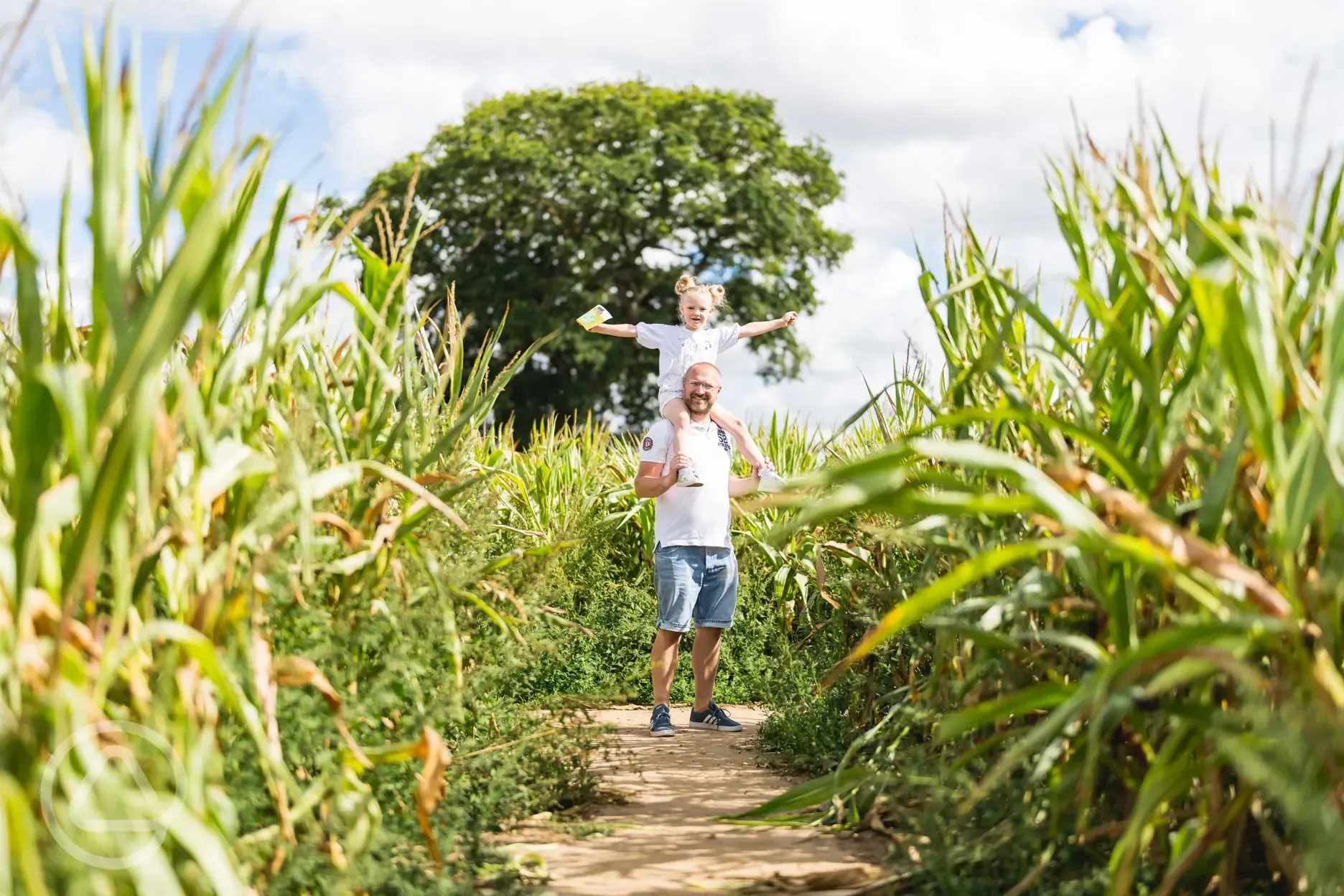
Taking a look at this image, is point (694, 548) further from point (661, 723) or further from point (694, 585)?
point (661, 723)

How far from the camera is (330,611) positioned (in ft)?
8.70

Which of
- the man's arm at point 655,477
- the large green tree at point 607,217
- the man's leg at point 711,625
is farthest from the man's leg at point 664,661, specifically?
the large green tree at point 607,217

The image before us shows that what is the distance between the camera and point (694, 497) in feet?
17.3

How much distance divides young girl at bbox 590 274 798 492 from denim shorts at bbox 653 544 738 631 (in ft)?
1.79

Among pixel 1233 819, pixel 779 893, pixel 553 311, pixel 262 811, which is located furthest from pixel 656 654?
pixel 553 311

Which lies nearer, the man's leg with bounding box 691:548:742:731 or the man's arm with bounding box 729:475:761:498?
the man's leg with bounding box 691:548:742:731

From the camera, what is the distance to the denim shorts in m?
5.19

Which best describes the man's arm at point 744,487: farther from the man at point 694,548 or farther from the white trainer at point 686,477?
the white trainer at point 686,477

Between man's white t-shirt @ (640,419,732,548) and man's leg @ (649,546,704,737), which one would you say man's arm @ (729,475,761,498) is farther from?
man's leg @ (649,546,704,737)

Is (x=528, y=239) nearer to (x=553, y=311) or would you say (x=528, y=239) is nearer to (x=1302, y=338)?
(x=553, y=311)

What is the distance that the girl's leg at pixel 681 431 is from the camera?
5.16m

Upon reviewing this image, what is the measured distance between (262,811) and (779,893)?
3.71 feet

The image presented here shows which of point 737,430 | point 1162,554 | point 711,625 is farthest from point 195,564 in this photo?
point 737,430

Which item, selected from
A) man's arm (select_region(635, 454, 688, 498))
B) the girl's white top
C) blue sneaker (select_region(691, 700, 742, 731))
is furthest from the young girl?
blue sneaker (select_region(691, 700, 742, 731))
